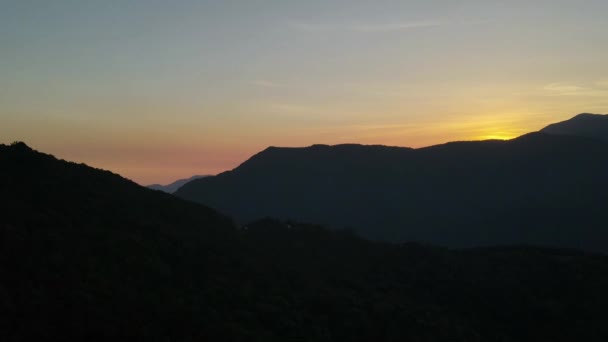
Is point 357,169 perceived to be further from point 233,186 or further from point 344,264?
point 344,264

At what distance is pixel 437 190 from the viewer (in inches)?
3984

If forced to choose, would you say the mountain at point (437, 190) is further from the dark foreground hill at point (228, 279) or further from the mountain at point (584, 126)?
the dark foreground hill at point (228, 279)

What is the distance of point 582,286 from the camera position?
85.4 feet

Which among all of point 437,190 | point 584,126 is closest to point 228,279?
point 437,190

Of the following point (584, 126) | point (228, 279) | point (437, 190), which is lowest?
point (228, 279)

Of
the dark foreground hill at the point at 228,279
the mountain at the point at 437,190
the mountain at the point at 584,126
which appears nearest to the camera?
the dark foreground hill at the point at 228,279

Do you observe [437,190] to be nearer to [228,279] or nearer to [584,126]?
[584,126]

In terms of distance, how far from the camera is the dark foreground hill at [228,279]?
535 inches

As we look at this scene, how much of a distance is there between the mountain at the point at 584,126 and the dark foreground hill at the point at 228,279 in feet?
384

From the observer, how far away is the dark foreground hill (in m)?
13.6

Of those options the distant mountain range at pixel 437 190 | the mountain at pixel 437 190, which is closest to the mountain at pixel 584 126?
the distant mountain range at pixel 437 190

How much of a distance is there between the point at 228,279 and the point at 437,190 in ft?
285

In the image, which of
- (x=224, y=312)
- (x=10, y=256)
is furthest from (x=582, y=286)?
(x=10, y=256)

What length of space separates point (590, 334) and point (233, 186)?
94274 mm
